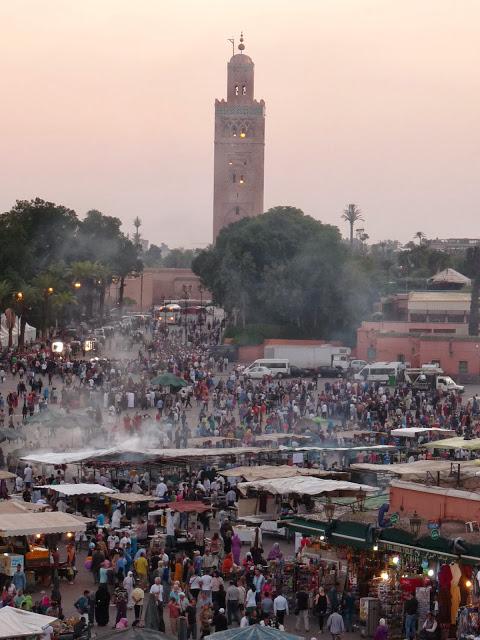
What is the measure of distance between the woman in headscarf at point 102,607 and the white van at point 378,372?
1246 inches

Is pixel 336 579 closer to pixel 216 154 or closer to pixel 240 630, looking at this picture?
pixel 240 630

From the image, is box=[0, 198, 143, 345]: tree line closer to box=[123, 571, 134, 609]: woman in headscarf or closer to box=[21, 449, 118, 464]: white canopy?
box=[21, 449, 118, 464]: white canopy

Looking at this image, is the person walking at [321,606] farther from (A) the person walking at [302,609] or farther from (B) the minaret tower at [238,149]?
(B) the minaret tower at [238,149]

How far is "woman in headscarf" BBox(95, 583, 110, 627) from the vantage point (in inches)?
722

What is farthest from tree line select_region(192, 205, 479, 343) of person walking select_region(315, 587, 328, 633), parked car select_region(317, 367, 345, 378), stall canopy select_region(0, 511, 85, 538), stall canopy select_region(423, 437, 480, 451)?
person walking select_region(315, 587, 328, 633)

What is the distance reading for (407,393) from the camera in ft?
148

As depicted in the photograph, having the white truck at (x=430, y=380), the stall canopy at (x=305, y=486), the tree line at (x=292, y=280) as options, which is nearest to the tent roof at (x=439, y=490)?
the stall canopy at (x=305, y=486)

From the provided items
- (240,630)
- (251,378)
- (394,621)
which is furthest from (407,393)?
(240,630)

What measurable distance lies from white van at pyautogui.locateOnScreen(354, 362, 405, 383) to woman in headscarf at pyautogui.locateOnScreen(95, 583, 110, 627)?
1246 inches

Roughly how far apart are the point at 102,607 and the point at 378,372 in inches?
1277

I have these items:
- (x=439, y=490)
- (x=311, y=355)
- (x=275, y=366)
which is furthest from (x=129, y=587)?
(x=311, y=355)

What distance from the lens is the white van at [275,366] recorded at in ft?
172

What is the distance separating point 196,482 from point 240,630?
40.6ft

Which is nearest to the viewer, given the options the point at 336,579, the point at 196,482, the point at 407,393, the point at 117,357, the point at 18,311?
the point at 336,579
